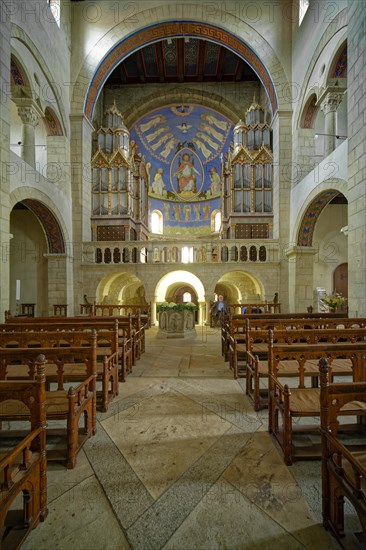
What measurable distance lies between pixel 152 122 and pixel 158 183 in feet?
10.8

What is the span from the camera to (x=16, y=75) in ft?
26.3

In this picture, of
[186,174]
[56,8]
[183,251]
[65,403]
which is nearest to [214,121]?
[186,174]

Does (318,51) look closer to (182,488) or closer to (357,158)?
(357,158)

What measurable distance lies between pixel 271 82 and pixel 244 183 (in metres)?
3.70

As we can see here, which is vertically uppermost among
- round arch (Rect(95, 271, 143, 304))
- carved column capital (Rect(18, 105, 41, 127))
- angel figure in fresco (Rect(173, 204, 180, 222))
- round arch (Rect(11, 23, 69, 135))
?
round arch (Rect(11, 23, 69, 135))

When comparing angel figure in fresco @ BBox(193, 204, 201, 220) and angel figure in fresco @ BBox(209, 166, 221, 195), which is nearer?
angel figure in fresco @ BBox(209, 166, 221, 195)

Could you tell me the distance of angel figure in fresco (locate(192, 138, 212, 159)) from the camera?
17.4m

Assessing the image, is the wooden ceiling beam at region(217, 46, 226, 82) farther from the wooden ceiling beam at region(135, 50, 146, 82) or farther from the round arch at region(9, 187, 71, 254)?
the round arch at region(9, 187, 71, 254)

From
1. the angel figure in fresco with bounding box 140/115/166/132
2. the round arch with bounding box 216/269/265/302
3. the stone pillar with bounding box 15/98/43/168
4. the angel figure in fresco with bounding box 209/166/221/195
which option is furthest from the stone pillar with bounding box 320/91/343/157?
the angel figure in fresco with bounding box 140/115/166/132

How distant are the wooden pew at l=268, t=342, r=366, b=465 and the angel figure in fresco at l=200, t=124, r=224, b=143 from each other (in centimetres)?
1630

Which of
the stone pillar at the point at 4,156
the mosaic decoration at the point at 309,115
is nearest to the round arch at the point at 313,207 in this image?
the mosaic decoration at the point at 309,115

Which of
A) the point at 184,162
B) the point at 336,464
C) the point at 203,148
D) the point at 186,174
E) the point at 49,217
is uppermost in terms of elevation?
the point at 203,148

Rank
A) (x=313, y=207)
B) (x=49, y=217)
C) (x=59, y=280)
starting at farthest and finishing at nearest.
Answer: (x=59, y=280), (x=49, y=217), (x=313, y=207)

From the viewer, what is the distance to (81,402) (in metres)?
2.67
